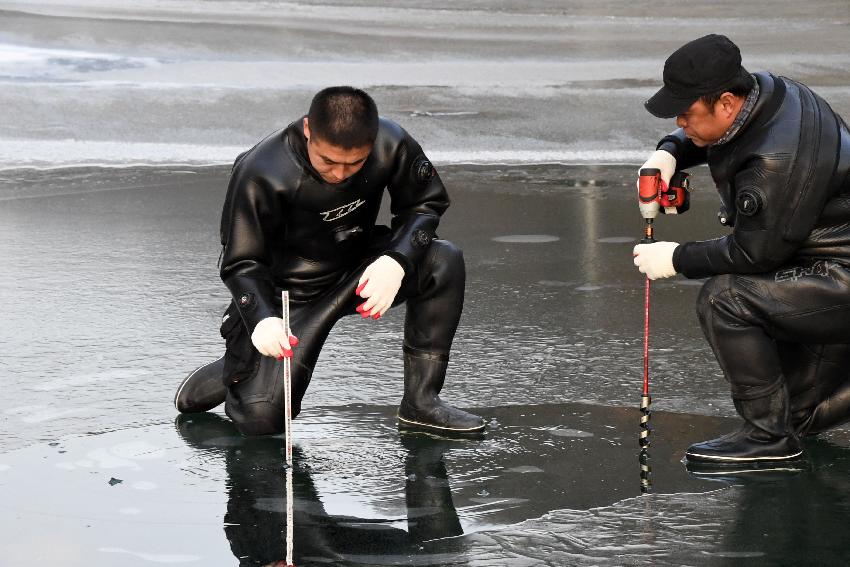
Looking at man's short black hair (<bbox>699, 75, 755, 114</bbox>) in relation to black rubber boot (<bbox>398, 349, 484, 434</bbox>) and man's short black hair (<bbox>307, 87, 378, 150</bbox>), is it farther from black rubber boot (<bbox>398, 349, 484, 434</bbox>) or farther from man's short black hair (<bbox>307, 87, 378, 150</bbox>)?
black rubber boot (<bbox>398, 349, 484, 434</bbox>)

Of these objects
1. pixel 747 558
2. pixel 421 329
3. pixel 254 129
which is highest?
pixel 254 129

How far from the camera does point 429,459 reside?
4516 millimetres

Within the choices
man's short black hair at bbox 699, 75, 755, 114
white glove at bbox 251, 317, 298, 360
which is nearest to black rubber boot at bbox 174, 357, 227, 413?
white glove at bbox 251, 317, 298, 360

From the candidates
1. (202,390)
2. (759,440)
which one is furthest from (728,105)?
(202,390)

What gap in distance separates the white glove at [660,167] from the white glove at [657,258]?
0.17 meters

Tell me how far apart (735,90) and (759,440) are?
1132mm

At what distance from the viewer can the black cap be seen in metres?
4.25

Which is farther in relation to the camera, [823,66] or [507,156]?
[823,66]

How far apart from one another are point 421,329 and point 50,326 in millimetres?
2042

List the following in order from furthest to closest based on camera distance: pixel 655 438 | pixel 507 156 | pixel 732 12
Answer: pixel 732 12 < pixel 507 156 < pixel 655 438

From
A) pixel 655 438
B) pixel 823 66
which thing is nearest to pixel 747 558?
pixel 655 438

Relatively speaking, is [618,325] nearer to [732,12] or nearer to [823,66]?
[823,66]

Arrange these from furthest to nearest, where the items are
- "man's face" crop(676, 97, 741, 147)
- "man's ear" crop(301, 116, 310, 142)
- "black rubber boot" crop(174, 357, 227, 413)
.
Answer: "black rubber boot" crop(174, 357, 227, 413) < "man's ear" crop(301, 116, 310, 142) < "man's face" crop(676, 97, 741, 147)

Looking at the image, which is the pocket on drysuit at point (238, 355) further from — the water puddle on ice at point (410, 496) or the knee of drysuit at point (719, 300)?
the knee of drysuit at point (719, 300)
